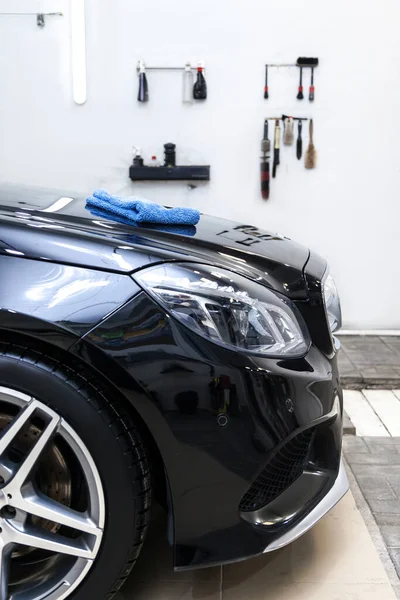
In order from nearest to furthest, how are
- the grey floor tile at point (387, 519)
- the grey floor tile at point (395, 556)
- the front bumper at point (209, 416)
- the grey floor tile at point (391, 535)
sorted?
the front bumper at point (209, 416) → the grey floor tile at point (395, 556) → the grey floor tile at point (391, 535) → the grey floor tile at point (387, 519)

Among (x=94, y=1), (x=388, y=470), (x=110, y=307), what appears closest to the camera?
(x=110, y=307)

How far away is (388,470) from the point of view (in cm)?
219

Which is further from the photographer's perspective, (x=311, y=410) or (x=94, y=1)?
(x=94, y=1)

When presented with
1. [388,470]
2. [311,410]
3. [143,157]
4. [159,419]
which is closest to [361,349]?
[388,470]

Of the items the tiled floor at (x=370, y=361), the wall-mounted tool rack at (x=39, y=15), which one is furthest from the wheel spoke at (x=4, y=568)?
the wall-mounted tool rack at (x=39, y=15)

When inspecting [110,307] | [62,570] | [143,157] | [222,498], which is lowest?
[62,570]

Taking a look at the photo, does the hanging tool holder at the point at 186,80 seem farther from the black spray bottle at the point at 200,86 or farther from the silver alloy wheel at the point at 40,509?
the silver alloy wheel at the point at 40,509

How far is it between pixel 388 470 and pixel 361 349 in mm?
1567

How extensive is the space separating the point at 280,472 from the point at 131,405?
422mm

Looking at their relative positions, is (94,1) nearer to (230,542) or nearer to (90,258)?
(90,258)

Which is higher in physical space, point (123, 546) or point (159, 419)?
point (159, 419)

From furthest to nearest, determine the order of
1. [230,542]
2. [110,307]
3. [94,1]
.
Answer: [94,1] → [230,542] → [110,307]

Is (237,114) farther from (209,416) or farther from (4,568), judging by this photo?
(4,568)

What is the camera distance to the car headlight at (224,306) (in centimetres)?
125
